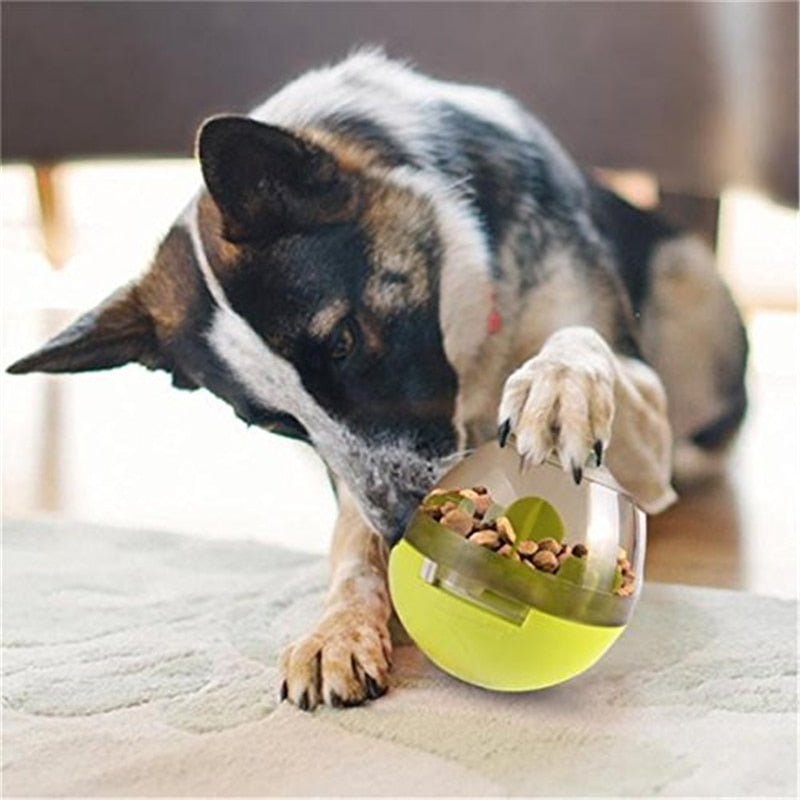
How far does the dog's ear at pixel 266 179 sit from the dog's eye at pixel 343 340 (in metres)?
0.11

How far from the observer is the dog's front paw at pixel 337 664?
1207mm

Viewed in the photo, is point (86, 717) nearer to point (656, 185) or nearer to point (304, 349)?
point (304, 349)

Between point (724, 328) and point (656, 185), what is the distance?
565 mm

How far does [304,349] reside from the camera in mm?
1328

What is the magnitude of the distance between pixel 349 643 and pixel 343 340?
0.30 metres

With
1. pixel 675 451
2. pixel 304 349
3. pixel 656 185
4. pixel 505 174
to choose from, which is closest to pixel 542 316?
pixel 505 174

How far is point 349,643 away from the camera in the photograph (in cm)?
125

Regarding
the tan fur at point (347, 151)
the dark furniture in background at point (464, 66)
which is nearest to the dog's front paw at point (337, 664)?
the tan fur at point (347, 151)

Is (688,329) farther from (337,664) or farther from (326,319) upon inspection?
(337,664)

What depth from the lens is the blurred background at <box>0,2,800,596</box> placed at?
2055mm

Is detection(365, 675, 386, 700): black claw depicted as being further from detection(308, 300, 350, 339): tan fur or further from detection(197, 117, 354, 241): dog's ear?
detection(197, 117, 354, 241): dog's ear

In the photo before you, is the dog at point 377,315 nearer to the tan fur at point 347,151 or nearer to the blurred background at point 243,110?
the tan fur at point 347,151

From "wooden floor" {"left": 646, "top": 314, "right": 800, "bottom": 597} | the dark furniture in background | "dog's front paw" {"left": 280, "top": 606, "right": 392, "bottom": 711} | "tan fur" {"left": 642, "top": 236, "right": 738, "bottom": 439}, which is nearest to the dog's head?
"dog's front paw" {"left": 280, "top": 606, "right": 392, "bottom": 711}

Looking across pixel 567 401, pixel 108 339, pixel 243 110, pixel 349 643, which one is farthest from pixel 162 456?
pixel 567 401
